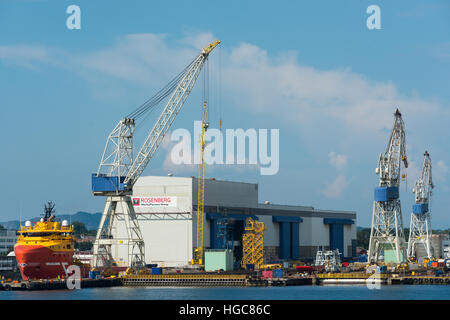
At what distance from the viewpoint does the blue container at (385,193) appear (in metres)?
144

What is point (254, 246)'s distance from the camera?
486 ft

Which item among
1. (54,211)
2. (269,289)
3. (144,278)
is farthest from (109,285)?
(269,289)

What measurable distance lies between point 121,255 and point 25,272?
2864cm

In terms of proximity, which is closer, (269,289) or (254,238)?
(269,289)

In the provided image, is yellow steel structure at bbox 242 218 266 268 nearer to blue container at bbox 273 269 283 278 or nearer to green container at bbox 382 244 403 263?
blue container at bbox 273 269 283 278

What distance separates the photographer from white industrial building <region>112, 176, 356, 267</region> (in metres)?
138

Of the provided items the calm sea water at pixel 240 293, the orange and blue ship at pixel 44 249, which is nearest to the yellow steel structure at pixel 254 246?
the calm sea water at pixel 240 293

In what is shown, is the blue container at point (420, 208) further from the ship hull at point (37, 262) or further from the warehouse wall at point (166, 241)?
the ship hull at point (37, 262)

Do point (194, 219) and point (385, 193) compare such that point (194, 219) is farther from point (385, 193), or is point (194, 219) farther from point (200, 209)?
point (385, 193)

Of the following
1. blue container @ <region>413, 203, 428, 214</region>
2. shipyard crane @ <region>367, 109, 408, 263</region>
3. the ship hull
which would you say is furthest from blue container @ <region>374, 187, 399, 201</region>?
the ship hull

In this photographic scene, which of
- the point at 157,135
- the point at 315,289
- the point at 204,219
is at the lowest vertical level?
the point at 315,289

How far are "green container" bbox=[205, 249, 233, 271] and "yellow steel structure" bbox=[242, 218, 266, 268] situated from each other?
13031 mm
